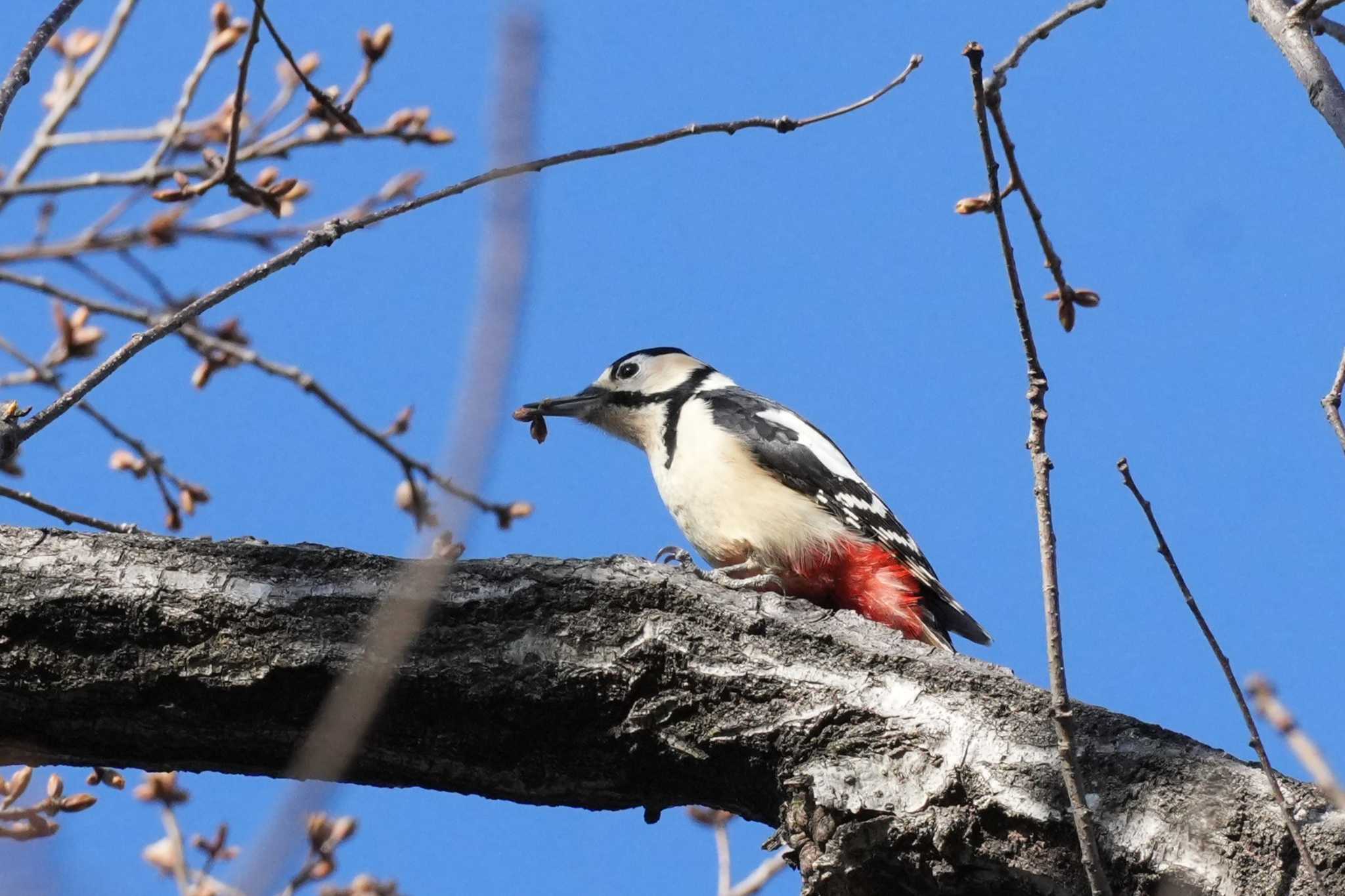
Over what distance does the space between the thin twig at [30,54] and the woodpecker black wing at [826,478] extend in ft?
8.39

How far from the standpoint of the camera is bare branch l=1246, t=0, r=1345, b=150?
7.70ft

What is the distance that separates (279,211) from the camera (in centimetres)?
374

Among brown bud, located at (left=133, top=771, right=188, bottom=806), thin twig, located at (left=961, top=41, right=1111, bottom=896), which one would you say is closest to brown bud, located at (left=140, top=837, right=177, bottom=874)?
brown bud, located at (left=133, top=771, right=188, bottom=806)

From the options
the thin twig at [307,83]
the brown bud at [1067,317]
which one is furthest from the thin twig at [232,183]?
the brown bud at [1067,317]

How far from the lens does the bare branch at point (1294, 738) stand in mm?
→ 2395

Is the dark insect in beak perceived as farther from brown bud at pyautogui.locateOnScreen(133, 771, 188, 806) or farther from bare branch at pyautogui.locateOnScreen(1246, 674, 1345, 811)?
bare branch at pyautogui.locateOnScreen(1246, 674, 1345, 811)

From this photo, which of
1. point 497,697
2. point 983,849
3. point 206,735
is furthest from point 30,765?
point 983,849

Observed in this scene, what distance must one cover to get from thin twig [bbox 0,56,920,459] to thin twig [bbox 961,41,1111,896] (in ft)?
2.35

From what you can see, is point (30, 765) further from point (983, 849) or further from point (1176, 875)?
point (1176, 875)

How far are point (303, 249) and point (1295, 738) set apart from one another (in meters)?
1.95

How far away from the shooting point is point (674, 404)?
5461mm

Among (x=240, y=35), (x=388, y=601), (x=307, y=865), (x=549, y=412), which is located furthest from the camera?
(x=549, y=412)

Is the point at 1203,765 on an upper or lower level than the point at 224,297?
lower

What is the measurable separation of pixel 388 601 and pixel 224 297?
695mm
